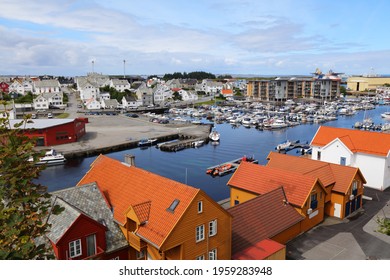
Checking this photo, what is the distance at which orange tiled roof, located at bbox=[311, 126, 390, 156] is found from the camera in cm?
2888

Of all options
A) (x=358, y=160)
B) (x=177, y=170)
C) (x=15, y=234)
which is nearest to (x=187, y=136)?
(x=177, y=170)

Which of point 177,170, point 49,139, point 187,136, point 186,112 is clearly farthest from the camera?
point 186,112

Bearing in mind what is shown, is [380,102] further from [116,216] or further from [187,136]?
[116,216]

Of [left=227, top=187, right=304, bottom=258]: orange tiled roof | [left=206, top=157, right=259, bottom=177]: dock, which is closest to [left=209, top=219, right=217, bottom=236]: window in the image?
[left=227, top=187, right=304, bottom=258]: orange tiled roof

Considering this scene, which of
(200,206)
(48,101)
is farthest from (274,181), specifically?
(48,101)

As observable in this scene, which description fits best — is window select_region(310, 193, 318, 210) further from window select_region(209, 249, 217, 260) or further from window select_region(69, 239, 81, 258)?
window select_region(69, 239, 81, 258)

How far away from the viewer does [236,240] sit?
642 inches

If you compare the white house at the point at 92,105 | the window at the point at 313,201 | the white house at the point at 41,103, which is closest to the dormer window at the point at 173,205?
the window at the point at 313,201

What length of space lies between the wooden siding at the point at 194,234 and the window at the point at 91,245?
2.97m

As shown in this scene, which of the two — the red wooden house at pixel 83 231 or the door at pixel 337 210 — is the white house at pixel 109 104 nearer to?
the door at pixel 337 210

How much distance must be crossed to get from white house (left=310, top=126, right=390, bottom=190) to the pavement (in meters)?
5.70

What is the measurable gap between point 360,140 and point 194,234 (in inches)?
909

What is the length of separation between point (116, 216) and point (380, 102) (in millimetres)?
134343

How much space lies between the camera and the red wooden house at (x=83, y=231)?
12727 mm
